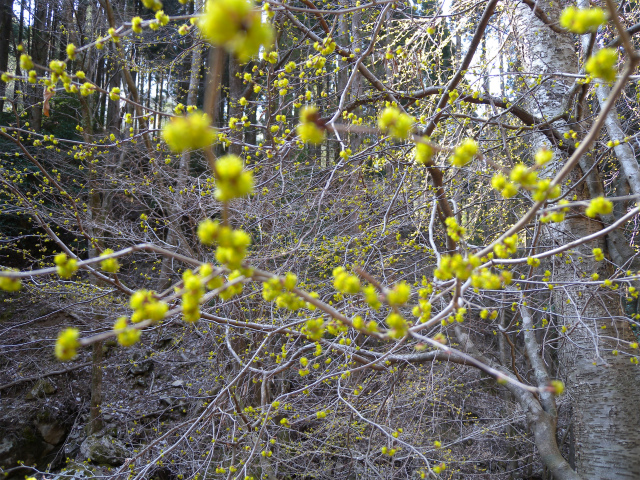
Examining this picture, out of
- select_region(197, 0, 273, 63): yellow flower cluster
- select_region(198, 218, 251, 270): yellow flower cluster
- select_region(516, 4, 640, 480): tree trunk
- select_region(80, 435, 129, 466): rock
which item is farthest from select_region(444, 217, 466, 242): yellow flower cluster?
select_region(80, 435, 129, 466): rock

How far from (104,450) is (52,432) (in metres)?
1.51

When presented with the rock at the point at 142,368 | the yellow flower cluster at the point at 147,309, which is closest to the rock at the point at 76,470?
the rock at the point at 142,368

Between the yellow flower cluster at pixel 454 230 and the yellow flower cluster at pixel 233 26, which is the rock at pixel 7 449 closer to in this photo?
the yellow flower cluster at pixel 454 230

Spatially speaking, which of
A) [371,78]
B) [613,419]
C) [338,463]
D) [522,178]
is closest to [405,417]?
[338,463]

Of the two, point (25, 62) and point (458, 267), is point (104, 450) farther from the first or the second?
point (458, 267)

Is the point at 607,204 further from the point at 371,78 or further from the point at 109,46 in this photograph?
the point at 109,46

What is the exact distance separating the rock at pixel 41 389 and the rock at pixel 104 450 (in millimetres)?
1426

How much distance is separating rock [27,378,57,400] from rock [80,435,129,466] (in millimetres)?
1426

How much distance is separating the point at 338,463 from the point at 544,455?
85.0 inches

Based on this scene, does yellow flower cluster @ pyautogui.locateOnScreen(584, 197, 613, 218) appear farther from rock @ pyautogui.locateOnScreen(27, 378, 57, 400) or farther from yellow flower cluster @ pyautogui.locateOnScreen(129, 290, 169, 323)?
rock @ pyautogui.locateOnScreen(27, 378, 57, 400)

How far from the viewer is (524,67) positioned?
155 inches

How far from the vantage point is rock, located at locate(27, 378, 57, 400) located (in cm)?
694

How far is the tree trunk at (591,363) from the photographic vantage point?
A: 120 inches

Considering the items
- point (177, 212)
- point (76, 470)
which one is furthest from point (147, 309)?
point (76, 470)
